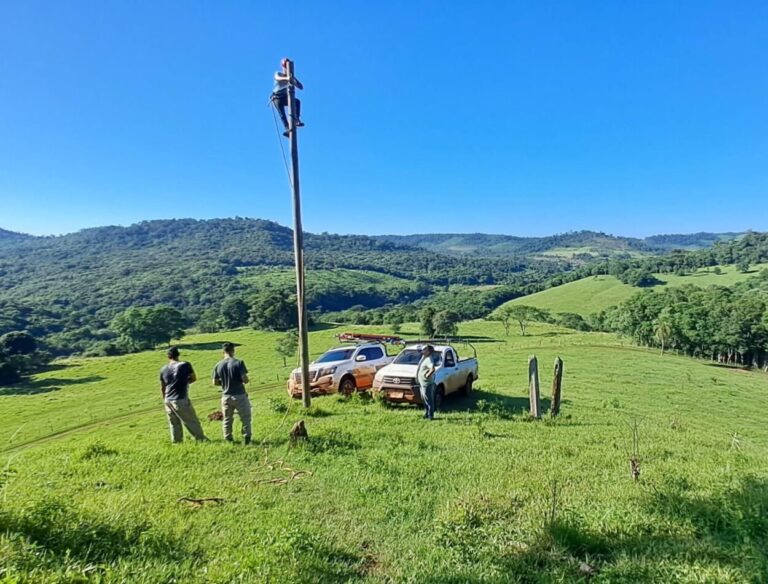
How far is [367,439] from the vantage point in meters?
9.08

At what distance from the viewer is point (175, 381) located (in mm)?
8711

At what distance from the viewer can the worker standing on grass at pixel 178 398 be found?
8.66 metres

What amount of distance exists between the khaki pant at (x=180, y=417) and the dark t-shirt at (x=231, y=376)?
2.42 ft

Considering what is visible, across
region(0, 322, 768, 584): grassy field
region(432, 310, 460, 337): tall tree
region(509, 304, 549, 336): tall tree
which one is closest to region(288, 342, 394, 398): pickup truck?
region(0, 322, 768, 584): grassy field

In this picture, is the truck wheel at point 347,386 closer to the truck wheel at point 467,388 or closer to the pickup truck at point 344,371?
the pickup truck at point 344,371

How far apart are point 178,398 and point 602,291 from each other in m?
140

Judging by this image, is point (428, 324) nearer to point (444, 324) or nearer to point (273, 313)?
point (444, 324)

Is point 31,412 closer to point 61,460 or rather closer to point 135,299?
point 61,460

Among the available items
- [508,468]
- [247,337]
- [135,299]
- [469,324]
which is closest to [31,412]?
[247,337]

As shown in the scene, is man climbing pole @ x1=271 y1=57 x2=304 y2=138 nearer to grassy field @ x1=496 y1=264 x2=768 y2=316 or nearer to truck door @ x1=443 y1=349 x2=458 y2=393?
truck door @ x1=443 y1=349 x2=458 y2=393

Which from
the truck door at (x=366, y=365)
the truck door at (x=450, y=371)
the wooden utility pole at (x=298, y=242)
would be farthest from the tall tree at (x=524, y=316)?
the wooden utility pole at (x=298, y=242)

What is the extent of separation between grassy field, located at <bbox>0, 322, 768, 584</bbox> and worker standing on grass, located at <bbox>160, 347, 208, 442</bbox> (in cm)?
52

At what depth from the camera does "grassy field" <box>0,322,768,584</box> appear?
3.97 m

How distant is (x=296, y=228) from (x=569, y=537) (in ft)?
31.6
